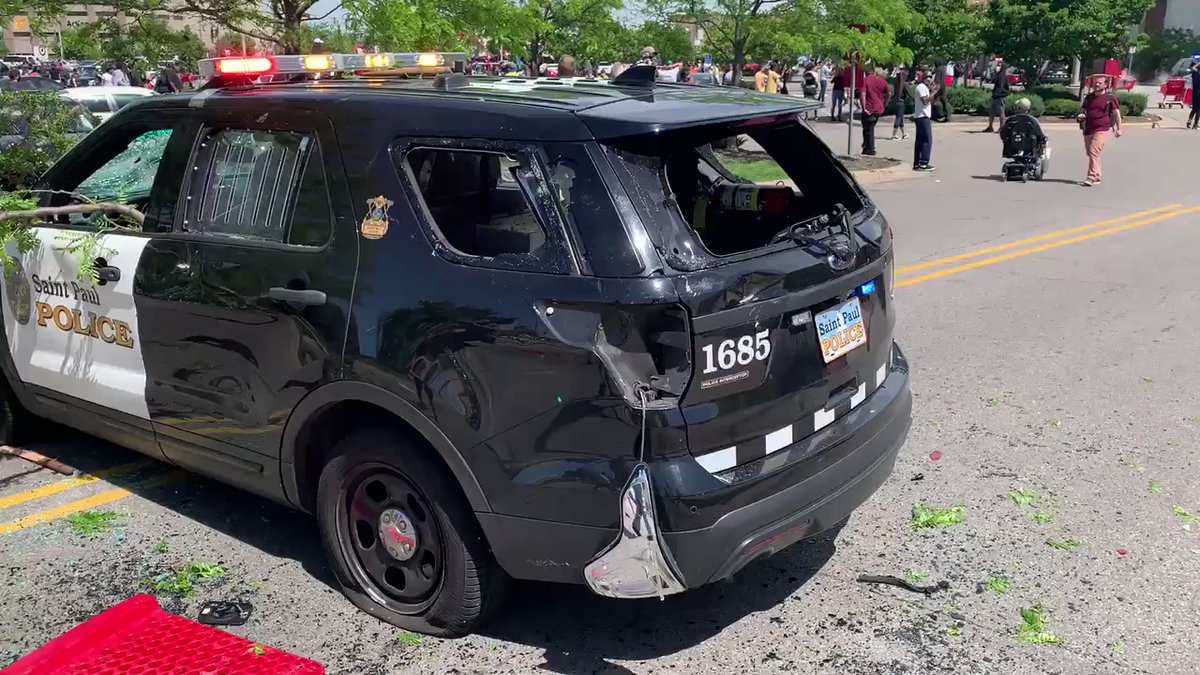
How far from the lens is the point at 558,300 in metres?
3.09

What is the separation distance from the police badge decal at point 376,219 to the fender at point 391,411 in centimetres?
49

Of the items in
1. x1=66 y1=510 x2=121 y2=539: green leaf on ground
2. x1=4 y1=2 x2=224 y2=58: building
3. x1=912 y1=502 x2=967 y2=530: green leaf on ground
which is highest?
x1=4 y1=2 x2=224 y2=58: building

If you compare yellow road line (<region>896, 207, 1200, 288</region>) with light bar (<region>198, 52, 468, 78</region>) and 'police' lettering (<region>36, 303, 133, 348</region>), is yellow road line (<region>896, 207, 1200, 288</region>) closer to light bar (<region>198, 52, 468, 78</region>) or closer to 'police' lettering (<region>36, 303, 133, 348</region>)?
light bar (<region>198, 52, 468, 78</region>)

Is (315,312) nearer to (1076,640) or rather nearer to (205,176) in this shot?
(205,176)

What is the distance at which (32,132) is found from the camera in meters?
5.81

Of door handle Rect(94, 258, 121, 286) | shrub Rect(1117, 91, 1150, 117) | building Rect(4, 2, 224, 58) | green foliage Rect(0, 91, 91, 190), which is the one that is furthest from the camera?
shrub Rect(1117, 91, 1150, 117)

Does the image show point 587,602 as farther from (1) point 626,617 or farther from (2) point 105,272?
(2) point 105,272

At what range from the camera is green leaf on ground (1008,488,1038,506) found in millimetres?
4742

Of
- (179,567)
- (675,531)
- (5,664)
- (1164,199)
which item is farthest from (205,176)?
(1164,199)

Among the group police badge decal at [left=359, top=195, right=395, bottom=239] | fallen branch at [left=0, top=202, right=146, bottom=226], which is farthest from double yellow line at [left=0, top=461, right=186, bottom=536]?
police badge decal at [left=359, top=195, right=395, bottom=239]

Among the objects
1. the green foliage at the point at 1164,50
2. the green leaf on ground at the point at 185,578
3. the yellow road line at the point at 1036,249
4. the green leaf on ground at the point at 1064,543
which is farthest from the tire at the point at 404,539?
the green foliage at the point at 1164,50

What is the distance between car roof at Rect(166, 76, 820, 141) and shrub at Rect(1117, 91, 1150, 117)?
30308 mm

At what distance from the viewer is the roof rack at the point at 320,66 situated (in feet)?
13.8

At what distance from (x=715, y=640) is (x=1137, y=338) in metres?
5.31
